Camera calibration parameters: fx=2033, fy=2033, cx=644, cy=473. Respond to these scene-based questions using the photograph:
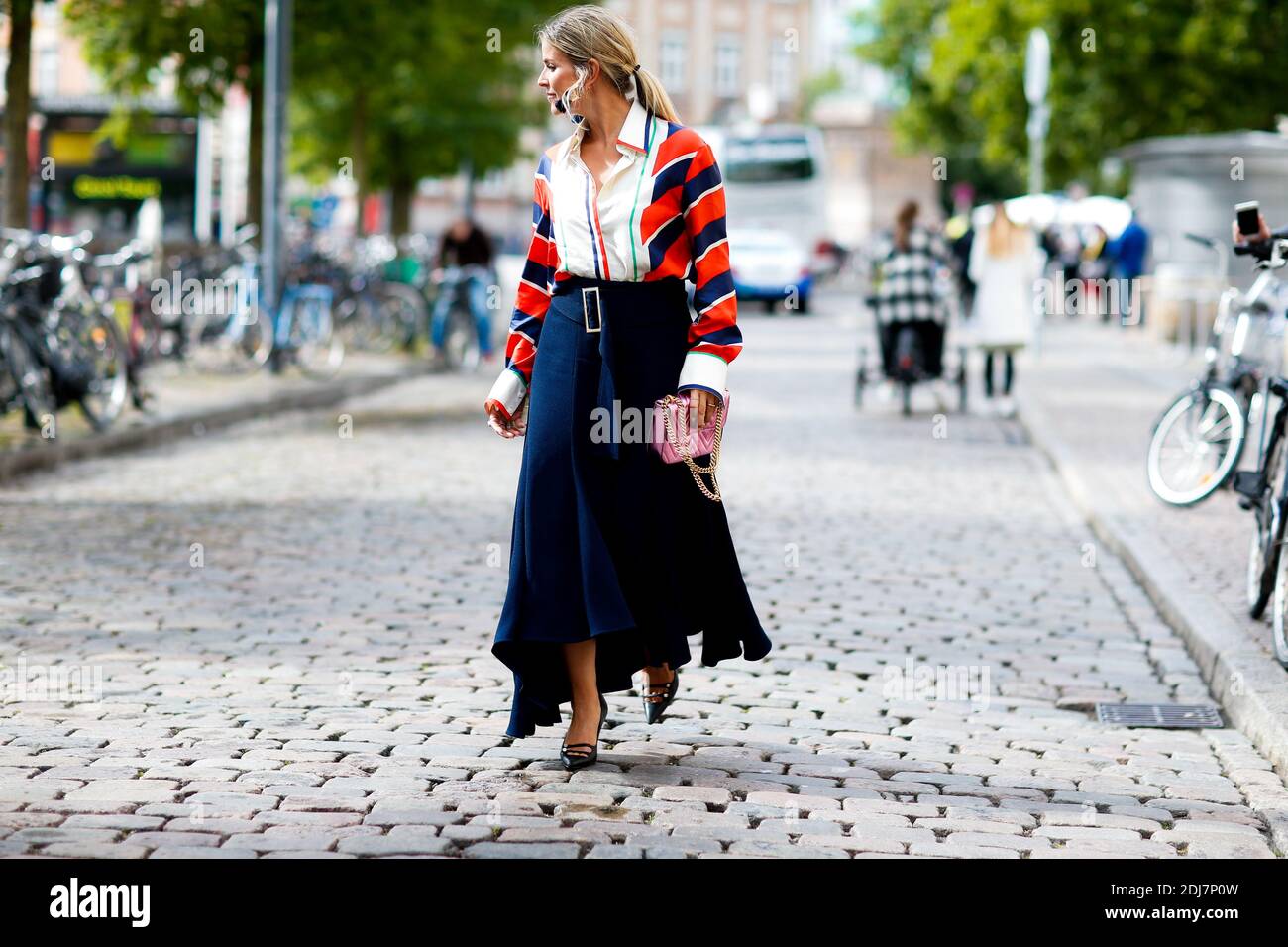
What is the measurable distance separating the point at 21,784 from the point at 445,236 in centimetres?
1909

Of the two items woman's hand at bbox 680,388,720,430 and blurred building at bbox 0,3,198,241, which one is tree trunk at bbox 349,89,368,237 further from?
woman's hand at bbox 680,388,720,430

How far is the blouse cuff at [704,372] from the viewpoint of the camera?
5301 millimetres

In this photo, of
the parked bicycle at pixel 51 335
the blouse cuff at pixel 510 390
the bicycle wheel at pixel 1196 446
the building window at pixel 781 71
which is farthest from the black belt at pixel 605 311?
the building window at pixel 781 71

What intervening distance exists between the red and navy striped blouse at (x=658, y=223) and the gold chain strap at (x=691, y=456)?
3.0 inches

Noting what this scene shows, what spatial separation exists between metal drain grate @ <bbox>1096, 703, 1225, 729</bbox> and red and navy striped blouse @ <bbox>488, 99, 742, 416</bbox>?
213 cm

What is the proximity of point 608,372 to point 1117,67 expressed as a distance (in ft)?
108

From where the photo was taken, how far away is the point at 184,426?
15617 mm

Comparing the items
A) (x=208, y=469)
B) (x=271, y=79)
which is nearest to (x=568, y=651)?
(x=208, y=469)

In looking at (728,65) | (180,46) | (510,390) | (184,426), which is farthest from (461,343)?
(728,65)

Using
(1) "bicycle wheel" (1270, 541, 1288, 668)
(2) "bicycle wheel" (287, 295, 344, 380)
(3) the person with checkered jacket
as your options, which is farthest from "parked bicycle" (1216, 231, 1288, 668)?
(2) "bicycle wheel" (287, 295, 344, 380)

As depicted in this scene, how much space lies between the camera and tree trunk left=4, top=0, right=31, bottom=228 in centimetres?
1636

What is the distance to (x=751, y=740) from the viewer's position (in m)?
6.03
